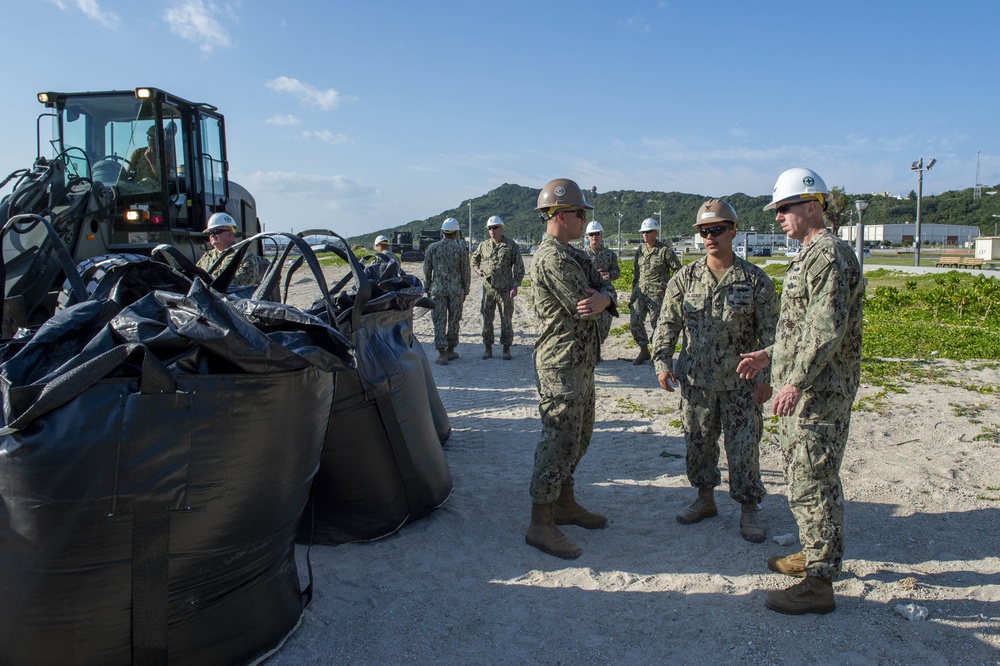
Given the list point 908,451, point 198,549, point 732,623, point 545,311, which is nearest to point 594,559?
point 732,623

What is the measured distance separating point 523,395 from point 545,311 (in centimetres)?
360

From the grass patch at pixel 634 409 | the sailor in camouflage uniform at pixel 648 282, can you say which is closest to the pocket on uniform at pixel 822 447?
the grass patch at pixel 634 409

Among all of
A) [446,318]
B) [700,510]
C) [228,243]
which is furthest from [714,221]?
[446,318]

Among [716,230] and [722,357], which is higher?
[716,230]

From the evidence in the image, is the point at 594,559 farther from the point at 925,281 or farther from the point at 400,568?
the point at 925,281

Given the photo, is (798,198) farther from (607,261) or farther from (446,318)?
(446,318)

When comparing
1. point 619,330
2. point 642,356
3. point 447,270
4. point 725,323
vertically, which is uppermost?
point 447,270

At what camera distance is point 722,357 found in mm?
3756

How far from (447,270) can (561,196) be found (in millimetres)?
5854

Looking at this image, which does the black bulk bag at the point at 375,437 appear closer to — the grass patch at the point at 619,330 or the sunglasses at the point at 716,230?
the sunglasses at the point at 716,230

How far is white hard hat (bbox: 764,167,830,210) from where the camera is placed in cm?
312

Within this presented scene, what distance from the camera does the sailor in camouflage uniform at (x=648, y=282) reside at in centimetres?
898

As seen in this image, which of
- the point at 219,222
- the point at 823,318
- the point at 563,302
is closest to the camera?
the point at 823,318

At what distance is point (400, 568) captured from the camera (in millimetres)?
3402
